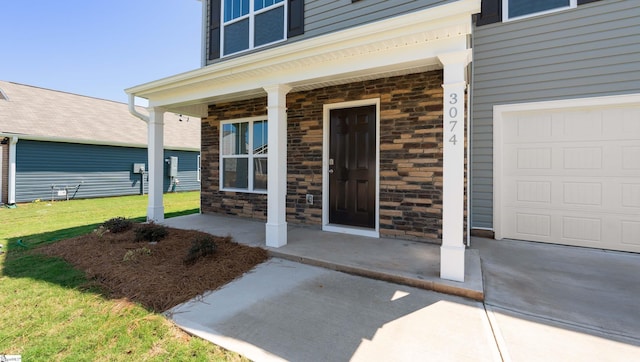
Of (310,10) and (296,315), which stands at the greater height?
(310,10)

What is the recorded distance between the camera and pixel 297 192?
5.61 meters

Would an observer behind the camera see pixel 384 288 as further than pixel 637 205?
No

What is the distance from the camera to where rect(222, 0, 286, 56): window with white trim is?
5.99 m

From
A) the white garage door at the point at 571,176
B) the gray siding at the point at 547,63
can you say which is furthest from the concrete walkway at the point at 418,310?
the gray siding at the point at 547,63

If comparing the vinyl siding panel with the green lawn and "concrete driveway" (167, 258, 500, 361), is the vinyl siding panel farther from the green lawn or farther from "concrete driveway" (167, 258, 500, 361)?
the green lawn

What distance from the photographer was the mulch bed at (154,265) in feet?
9.57

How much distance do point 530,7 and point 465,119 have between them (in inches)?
89.3

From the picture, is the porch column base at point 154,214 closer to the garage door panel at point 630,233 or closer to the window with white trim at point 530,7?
the window with white trim at point 530,7

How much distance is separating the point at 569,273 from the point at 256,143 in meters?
5.50

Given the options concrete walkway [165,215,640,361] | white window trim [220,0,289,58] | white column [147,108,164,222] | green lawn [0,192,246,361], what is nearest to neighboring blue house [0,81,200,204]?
white window trim [220,0,289,58]

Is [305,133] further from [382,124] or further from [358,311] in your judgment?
[358,311]

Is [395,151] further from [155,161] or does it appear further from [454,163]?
[155,161]

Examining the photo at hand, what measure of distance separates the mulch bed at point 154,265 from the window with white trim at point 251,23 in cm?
420

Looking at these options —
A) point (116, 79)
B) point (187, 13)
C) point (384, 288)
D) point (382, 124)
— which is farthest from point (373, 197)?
point (116, 79)
